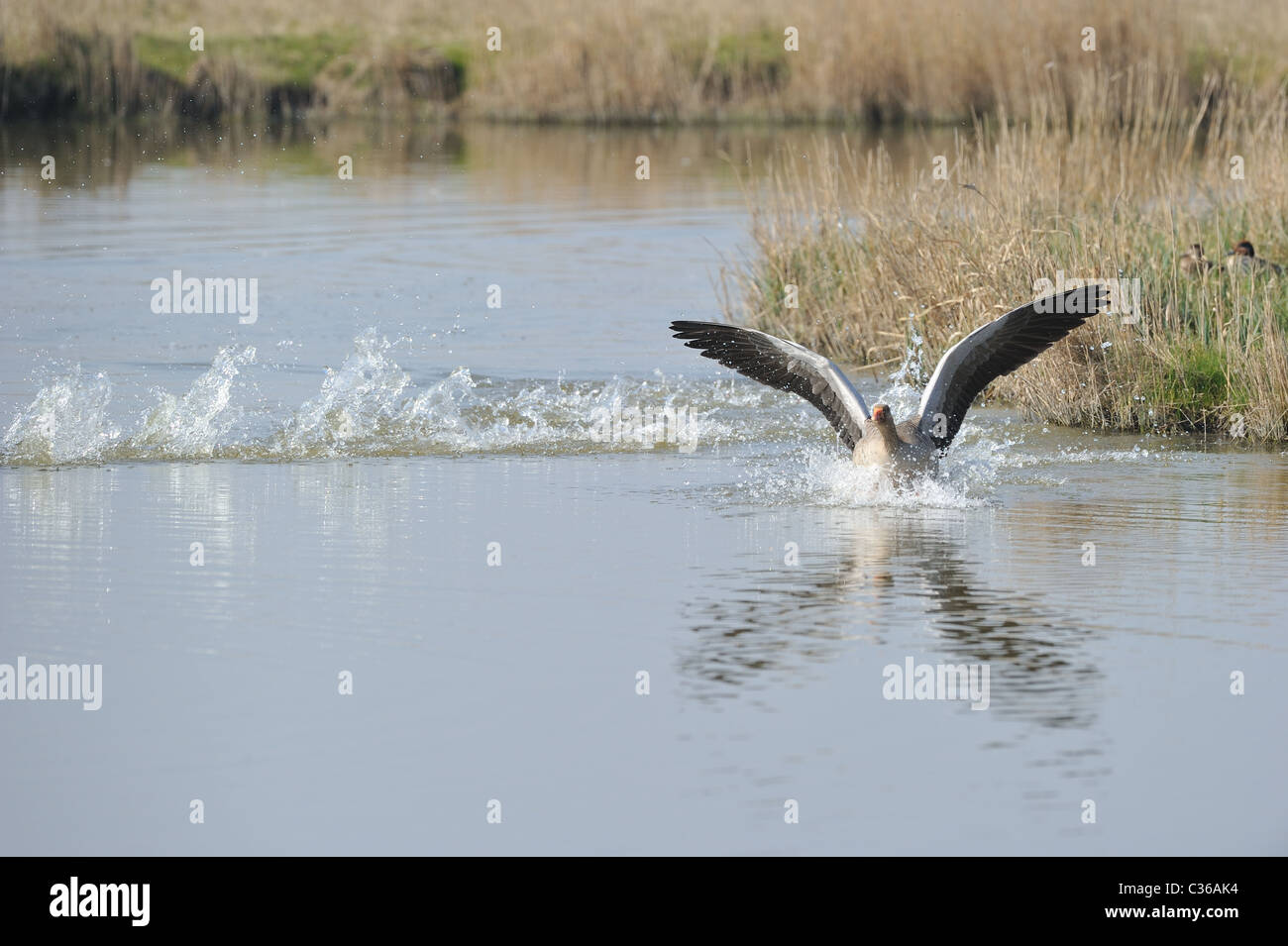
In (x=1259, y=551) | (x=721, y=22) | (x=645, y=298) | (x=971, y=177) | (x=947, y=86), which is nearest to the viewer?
(x=1259, y=551)

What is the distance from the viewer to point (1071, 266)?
13.8 meters

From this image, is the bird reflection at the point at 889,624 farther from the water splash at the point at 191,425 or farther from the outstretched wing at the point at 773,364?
the water splash at the point at 191,425

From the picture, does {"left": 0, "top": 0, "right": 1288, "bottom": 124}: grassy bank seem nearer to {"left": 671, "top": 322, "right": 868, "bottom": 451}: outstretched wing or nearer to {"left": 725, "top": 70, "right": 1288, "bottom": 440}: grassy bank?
{"left": 725, "top": 70, "right": 1288, "bottom": 440}: grassy bank

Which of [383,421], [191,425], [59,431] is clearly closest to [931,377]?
[383,421]

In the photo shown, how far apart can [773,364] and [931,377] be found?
90cm

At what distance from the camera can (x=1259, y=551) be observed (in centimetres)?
979

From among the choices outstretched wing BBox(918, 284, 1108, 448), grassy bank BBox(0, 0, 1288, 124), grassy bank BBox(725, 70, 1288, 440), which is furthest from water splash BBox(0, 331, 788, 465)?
grassy bank BBox(0, 0, 1288, 124)

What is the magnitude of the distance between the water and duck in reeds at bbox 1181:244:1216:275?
5.02 feet

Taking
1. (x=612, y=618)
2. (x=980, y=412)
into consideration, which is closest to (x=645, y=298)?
(x=980, y=412)

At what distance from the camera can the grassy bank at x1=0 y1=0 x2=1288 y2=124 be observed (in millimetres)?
31344

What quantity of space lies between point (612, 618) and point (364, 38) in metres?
36.4

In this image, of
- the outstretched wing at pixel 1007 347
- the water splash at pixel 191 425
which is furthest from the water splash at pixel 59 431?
the outstretched wing at pixel 1007 347
